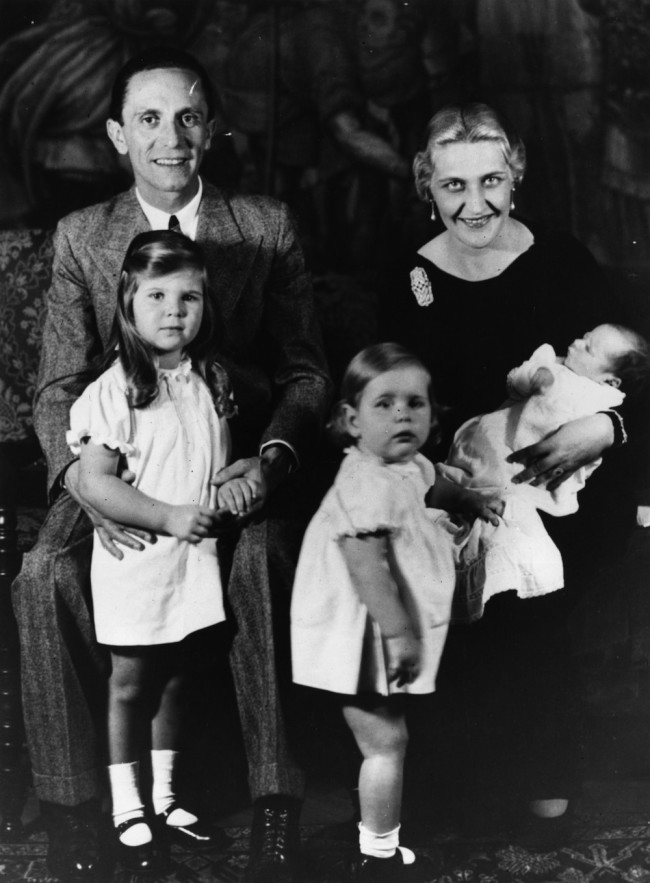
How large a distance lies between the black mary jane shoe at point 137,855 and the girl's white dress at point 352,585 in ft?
2.03

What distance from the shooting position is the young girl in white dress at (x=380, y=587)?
284 centimetres

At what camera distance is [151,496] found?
2.81m

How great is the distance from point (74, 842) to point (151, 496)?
0.98 m

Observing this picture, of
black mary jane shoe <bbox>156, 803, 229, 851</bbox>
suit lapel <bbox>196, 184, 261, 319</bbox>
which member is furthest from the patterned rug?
suit lapel <bbox>196, 184, 261, 319</bbox>

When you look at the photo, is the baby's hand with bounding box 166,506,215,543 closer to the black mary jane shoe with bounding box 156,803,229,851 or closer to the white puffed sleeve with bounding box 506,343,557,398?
the black mary jane shoe with bounding box 156,803,229,851

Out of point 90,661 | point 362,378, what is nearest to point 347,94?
point 362,378

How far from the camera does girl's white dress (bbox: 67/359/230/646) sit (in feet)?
9.21

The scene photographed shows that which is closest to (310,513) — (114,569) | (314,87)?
(114,569)

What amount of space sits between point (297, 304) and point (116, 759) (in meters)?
1.39

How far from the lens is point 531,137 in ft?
9.99

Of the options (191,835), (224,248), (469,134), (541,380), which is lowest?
(191,835)

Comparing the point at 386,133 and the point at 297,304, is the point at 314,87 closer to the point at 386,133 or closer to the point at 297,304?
the point at 386,133

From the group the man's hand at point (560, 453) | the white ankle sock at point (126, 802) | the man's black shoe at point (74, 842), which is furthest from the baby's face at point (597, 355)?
the man's black shoe at point (74, 842)

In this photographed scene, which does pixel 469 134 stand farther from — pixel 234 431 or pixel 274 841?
pixel 274 841
